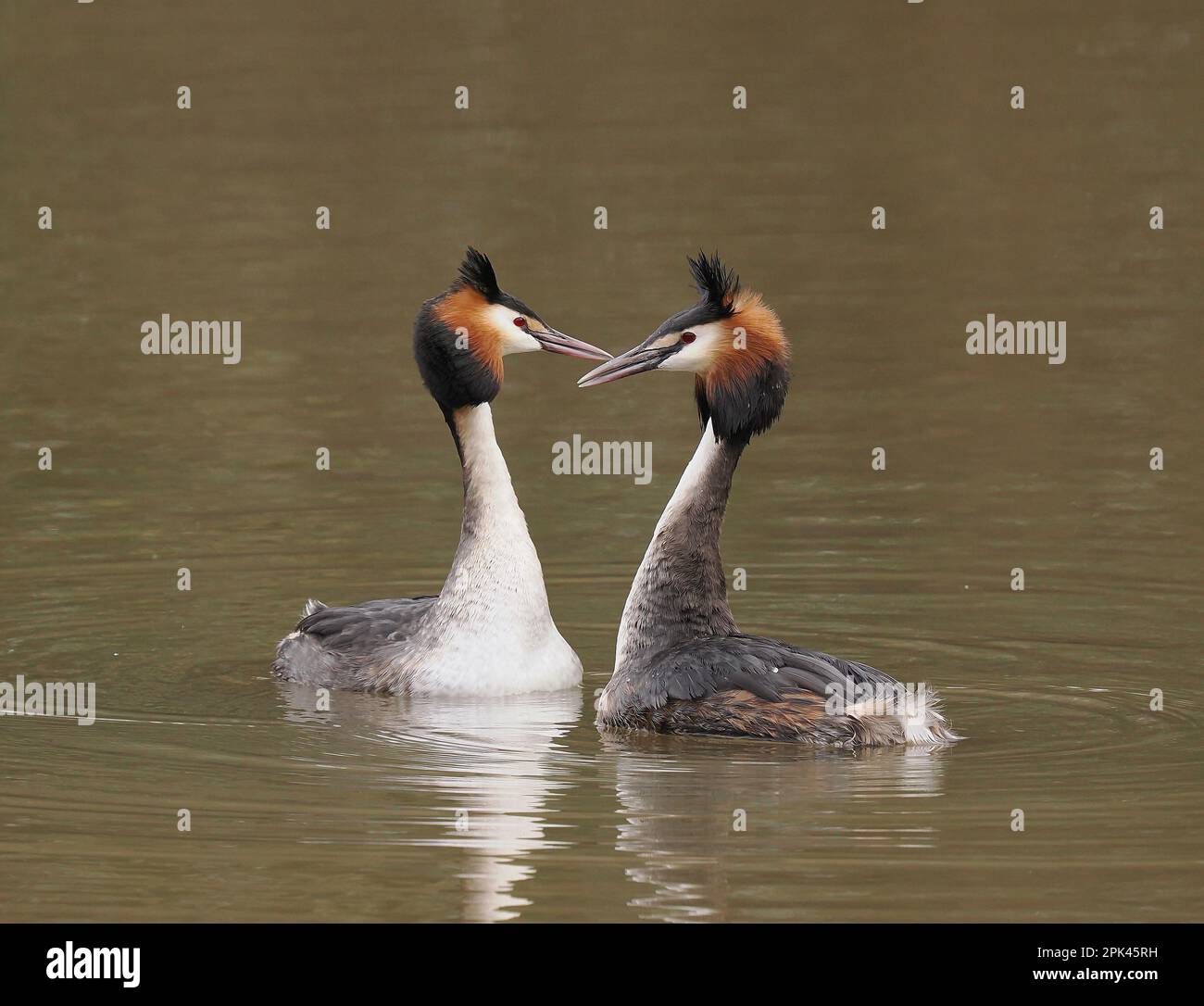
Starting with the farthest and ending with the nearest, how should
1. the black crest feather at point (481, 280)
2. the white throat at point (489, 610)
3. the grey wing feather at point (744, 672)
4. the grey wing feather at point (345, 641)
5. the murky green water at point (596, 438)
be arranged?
the grey wing feather at point (345, 641)
the black crest feather at point (481, 280)
the white throat at point (489, 610)
the grey wing feather at point (744, 672)
the murky green water at point (596, 438)

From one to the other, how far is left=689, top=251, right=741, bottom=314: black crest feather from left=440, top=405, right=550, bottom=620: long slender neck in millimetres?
1581

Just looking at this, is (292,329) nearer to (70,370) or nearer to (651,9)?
(70,370)

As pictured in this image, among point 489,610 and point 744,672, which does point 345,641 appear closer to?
point 489,610

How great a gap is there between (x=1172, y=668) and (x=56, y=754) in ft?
17.6

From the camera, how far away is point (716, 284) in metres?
11.8

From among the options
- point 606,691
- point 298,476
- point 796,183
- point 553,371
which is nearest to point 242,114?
point 796,183

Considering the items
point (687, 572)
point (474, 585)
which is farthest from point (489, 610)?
point (687, 572)

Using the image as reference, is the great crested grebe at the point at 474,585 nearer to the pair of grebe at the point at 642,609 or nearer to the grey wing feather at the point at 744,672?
the pair of grebe at the point at 642,609

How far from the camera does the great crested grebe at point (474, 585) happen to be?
41.6 feet

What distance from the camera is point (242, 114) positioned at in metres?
29.7

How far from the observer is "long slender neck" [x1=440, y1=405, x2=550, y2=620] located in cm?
1273

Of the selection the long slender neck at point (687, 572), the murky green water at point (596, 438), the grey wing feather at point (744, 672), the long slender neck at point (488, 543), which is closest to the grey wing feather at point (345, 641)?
the murky green water at point (596, 438)

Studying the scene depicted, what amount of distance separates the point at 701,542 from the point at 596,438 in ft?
18.0

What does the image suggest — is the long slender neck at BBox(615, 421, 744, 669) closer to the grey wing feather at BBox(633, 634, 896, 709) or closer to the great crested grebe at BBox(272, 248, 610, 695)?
the grey wing feather at BBox(633, 634, 896, 709)
